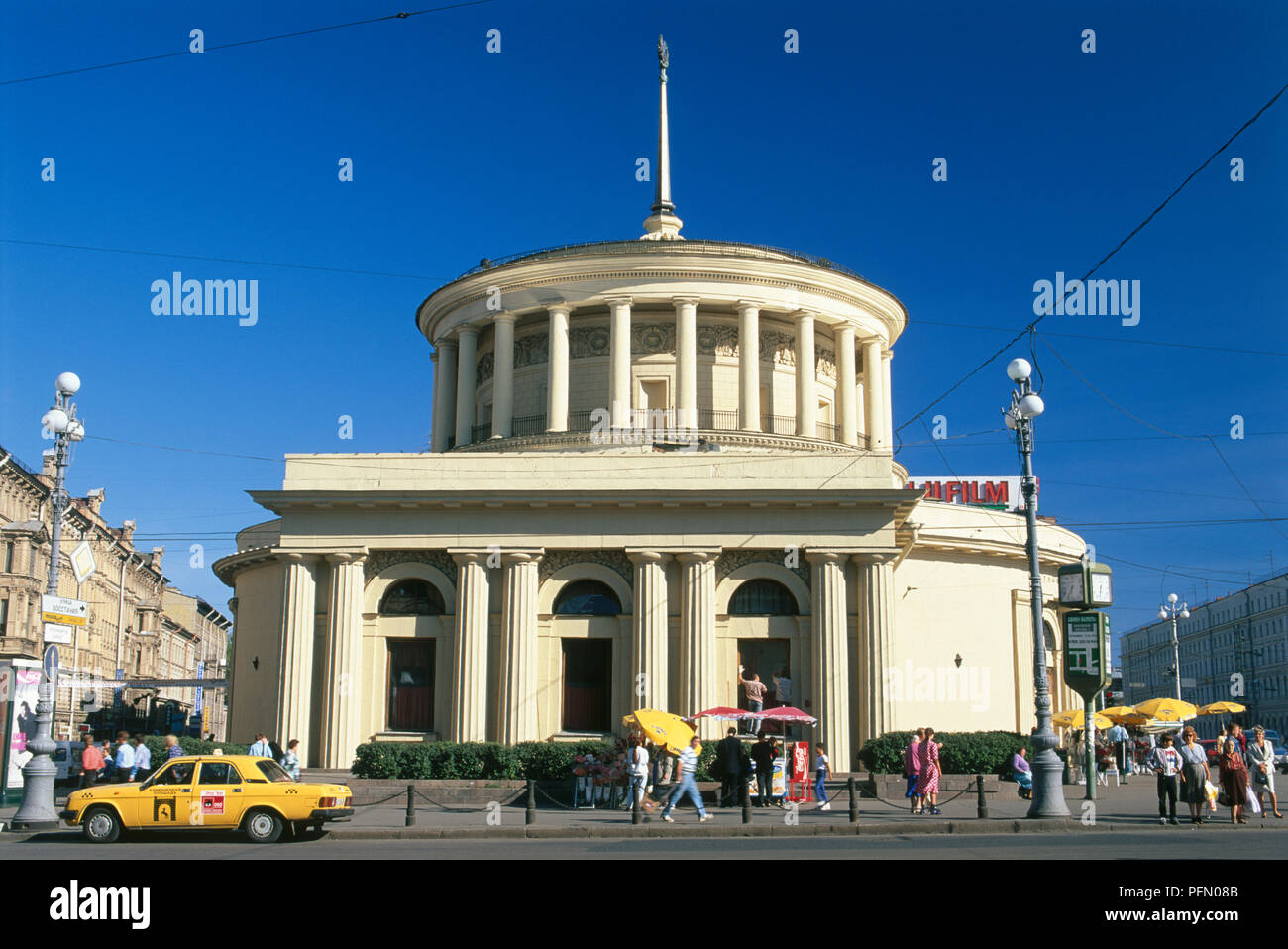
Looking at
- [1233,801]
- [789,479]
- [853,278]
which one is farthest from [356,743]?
[853,278]

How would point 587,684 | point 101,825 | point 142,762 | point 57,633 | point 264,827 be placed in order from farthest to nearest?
point 587,684, point 142,762, point 57,633, point 101,825, point 264,827

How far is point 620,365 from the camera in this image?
137ft

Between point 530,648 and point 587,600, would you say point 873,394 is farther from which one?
point 530,648

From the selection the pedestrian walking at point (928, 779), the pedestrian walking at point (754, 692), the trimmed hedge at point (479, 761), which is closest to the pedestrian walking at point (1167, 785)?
the pedestrian walking at point (928, 779)

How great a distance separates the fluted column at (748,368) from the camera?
41.5 meters

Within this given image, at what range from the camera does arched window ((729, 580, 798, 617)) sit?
33.2m

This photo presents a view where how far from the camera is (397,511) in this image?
33.3 meters

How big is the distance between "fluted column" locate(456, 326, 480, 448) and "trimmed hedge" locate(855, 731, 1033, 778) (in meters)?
21.3

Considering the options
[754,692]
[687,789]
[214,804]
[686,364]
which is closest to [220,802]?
[214,804]

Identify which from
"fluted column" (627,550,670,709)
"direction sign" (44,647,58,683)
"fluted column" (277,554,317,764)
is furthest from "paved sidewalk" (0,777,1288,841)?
"fluted column" (277,554,317,764)

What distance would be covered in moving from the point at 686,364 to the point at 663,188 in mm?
9693

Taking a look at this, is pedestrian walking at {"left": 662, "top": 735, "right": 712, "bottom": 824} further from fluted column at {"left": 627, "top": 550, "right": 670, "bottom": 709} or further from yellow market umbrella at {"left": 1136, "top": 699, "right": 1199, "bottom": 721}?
yellow market umbrella at {"left": 1136, "top": 699, "right": 1199, "bottom": 721}

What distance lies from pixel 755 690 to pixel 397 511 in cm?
1054
